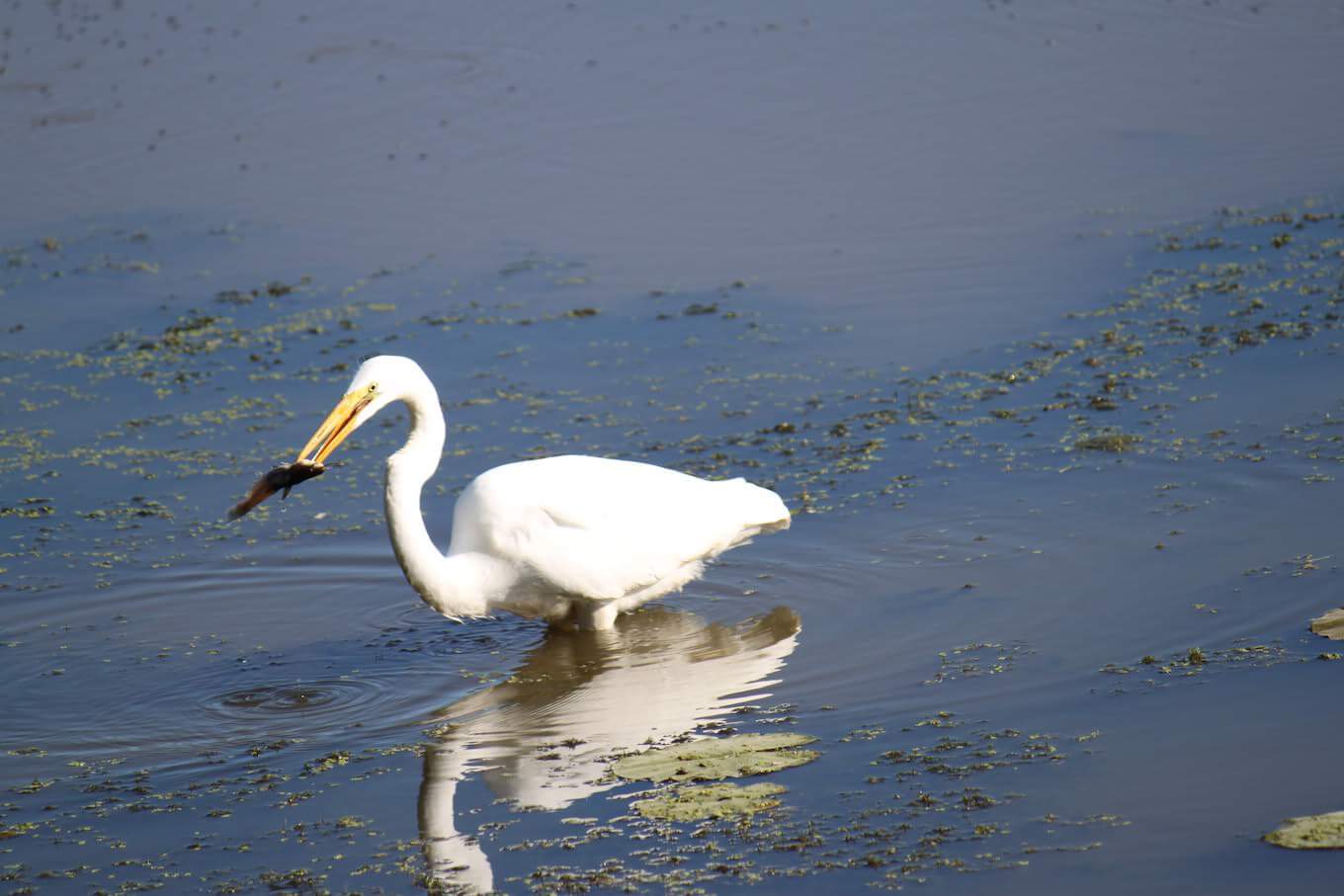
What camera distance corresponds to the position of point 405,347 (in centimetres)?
980

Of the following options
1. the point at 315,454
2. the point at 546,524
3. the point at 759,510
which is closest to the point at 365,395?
the point at 315,454

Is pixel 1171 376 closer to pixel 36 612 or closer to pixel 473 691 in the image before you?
pixel 473 691

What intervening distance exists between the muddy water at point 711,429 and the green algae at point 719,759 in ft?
0.38

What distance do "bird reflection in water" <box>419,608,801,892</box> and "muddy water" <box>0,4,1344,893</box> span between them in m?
0.03

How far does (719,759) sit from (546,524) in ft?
5.81

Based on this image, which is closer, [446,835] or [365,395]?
[446,835]

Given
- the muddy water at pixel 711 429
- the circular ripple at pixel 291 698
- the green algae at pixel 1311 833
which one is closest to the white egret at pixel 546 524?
the muddy water at pixel 711 429

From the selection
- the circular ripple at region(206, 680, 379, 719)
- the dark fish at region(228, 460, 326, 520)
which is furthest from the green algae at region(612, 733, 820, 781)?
the dark fish at region(228, 460, 326, 520)

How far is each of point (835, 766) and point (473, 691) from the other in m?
1.68

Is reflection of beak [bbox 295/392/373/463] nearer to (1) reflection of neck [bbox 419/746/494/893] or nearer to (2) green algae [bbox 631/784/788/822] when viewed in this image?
(1) reflection of neck [bbox 419/746/494/893]

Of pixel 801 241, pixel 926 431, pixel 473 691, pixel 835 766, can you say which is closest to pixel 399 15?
pixel 801 241

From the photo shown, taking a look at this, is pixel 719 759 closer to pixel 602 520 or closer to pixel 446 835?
pixel 446 835

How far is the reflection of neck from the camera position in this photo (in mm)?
4520

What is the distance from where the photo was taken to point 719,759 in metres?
5.12
